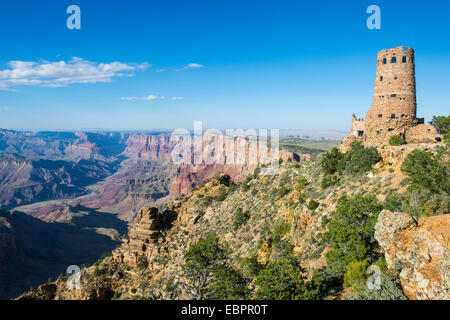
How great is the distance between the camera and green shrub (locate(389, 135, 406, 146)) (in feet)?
92.3

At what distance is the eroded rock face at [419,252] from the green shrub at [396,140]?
65.4 ft

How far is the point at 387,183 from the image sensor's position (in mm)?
24625

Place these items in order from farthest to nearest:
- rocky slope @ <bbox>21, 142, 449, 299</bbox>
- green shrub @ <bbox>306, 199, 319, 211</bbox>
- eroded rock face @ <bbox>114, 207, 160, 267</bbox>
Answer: eroded rock face @ <bbox>114, 207, 160, 267</bbox>
green shrub @ <bbox>306, 199, 319, 211</bbox>
rocky slope @ <bbox>21, 142, 449, 299</bbox>

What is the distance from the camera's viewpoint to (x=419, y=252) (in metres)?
10.1

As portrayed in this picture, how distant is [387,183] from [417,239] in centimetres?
1615

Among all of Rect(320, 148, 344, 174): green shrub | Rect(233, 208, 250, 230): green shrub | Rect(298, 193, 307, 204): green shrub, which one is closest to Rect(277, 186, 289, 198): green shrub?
Rect(298, 193, 307, 204): green shrub

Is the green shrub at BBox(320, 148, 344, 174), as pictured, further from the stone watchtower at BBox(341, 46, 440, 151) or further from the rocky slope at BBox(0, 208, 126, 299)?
the rocky slope at BBox(0, 208, 126, 299)

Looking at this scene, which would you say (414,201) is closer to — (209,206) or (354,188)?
(354,188)

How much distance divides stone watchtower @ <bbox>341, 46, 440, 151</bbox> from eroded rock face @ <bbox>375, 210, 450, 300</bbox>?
2075 cm

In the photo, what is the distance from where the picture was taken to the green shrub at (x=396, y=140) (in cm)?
2812

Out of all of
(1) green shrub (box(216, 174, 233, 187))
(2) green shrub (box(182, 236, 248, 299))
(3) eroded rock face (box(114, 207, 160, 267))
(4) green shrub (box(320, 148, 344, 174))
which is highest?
(4) green shrub (box(320, 148, 344, 174))

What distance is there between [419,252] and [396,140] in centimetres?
2215

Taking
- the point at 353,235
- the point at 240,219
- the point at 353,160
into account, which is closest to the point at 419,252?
the point at 353,235

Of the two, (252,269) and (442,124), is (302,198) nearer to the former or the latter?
(252,269)
